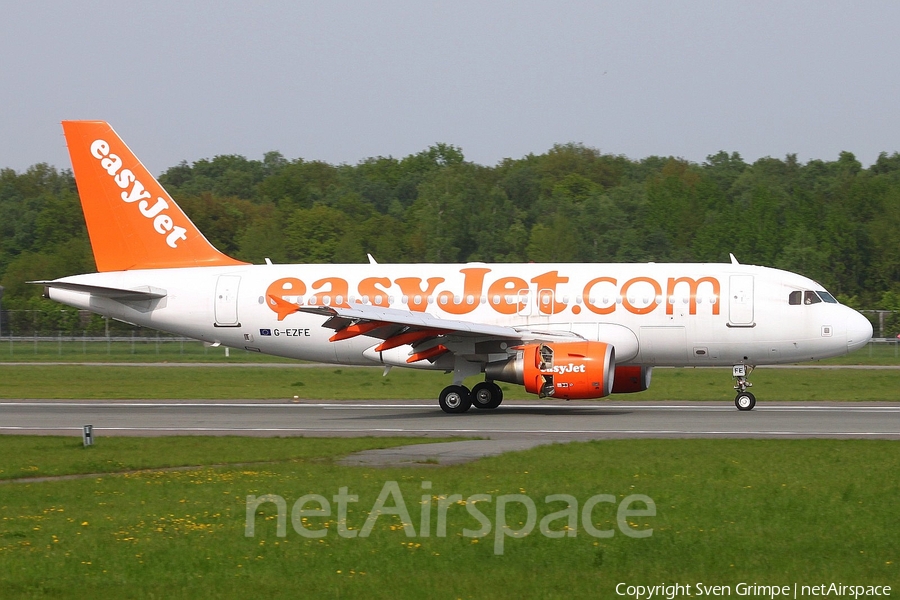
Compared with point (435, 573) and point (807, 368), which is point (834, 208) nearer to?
point (807, 368)

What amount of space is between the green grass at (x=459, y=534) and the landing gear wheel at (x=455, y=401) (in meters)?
9.73

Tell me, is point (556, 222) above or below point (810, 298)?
above

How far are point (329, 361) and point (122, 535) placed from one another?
18.2 metres

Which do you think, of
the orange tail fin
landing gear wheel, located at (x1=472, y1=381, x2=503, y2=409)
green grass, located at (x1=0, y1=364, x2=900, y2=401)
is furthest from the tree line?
landing gear wheel, located at (x1=472, y1=381, x2=503, y2=409)

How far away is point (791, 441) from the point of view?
19.8 m

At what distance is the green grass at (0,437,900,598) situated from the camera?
9.95m

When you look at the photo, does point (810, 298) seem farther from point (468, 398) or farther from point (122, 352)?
point (122, 352)

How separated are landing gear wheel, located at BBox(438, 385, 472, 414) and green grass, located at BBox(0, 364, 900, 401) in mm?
5238

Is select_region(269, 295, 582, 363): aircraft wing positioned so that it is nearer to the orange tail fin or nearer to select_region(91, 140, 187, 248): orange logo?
the orange tail fin

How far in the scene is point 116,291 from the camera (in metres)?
30.0

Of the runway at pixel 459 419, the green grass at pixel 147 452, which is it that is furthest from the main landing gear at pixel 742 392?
the green grass at pixel 147 452

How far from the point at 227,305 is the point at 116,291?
9.76ft

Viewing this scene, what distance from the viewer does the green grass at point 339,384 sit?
3341cm
